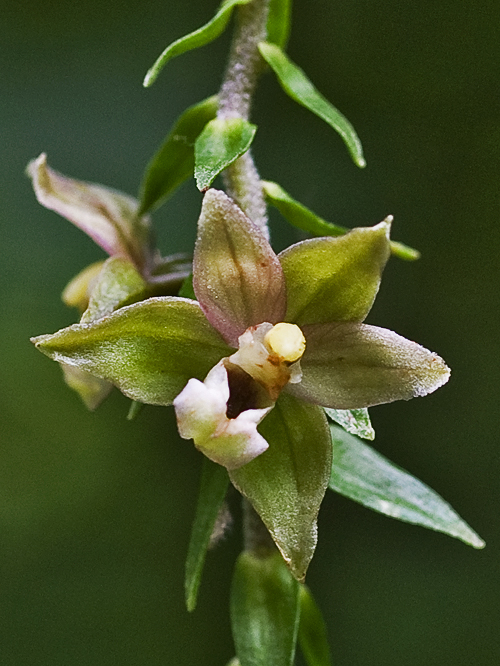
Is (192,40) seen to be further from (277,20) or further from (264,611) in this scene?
(264,611)

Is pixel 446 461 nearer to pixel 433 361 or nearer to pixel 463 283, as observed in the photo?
pixel 463 283

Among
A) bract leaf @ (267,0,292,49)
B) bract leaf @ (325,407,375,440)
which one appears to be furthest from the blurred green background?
bract leaf @ (325,407,375,440)

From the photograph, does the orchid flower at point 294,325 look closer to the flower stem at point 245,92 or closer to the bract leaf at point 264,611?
the flower stem at point 245,92

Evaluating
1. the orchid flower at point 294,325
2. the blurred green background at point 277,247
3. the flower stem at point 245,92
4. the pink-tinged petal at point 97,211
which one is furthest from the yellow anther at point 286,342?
the blurred green background at point 277,247

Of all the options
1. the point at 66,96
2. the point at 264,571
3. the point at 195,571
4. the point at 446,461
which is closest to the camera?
the point at 195,571

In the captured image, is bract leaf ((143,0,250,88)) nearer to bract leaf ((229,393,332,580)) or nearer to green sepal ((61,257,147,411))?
green sepal ((61,257,147,411))

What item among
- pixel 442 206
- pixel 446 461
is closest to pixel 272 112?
pixel 442 206
